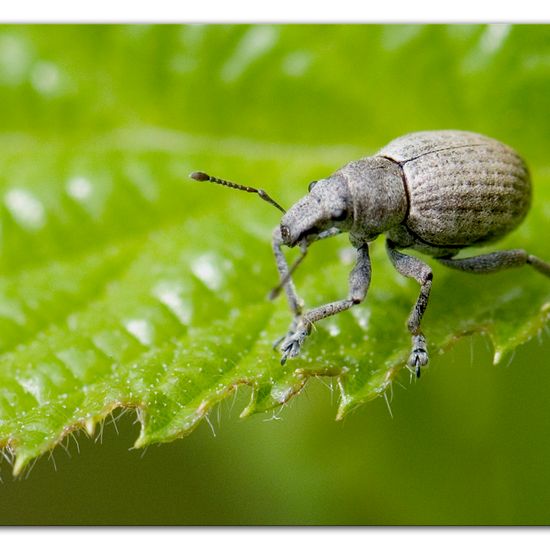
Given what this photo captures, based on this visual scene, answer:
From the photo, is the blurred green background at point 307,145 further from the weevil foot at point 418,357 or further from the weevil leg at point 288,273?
the weevil foot at point 418,357

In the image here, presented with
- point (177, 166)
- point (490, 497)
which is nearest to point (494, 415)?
point (490, 497)

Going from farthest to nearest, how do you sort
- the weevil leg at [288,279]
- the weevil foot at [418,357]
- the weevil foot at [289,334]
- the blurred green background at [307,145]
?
the blurred green background at [307,145] → the weevil leg at [288,279] → the weevil foot at [289,334] → the weevil foot at [418,357]

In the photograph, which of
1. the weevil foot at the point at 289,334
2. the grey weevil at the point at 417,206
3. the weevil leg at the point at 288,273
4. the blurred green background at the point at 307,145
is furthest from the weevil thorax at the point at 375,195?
the blurred green background at the point at 307,145

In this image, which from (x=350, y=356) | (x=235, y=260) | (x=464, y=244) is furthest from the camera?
(x=235, y=260)

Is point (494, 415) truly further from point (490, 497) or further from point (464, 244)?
point (464, 244)

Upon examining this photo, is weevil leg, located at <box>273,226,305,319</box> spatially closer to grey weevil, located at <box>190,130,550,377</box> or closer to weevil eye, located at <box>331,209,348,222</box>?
grey weevil, located at <box>190,130,550,377</box>
